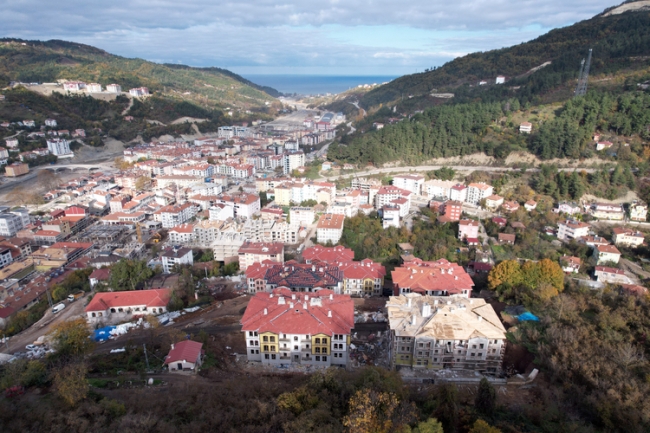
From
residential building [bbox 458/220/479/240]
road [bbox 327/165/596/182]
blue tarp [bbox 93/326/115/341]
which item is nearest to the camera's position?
blue tarp [bbox 93/326/115/341]

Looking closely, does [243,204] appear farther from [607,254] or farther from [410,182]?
[607,254]

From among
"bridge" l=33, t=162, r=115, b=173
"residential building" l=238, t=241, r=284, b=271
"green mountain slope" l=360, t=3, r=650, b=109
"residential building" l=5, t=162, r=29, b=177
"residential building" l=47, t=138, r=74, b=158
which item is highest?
"green mountain slope" l=360, t=3, r=650, b=109

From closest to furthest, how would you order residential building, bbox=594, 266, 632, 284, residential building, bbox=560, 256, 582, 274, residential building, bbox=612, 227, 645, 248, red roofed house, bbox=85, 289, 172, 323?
red roofed house, bbox=85, 289, 172, 323 → residential building, bbox=594, 266, 632, 284 → residential building, bbox=560, 256, 582, 274 → residential building, bbox=612, 227, 645, 248

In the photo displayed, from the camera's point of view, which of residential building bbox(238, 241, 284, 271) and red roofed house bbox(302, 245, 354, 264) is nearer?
red roofed house bbox(302, 245, 354, 264)

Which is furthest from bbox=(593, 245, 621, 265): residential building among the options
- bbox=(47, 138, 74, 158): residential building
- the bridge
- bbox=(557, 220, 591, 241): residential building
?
bbox=(47, 138, 74, 158): residential building

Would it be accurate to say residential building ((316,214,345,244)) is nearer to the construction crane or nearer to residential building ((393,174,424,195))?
residential building ((393,174,424,195))

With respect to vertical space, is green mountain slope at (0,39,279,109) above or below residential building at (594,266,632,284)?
above
